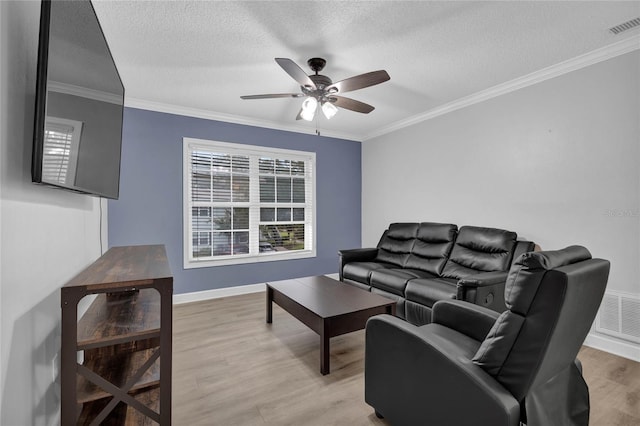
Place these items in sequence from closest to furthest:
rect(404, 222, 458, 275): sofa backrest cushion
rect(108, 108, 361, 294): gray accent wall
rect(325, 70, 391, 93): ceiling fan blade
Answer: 1. rect(325, 70, 391, 93): ceiling fan blade
2. rect(404, 222, 458, 275): sofa backrest cushion
3. rect(108, 108, 361, 294): gray accent wall

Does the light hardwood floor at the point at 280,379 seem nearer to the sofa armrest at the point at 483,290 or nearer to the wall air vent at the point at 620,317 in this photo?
the wall air vent at the point at 620,317

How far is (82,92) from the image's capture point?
132 centimetres

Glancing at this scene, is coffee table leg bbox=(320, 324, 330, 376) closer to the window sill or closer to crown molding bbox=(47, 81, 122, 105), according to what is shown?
crown molding bbox=(47, 81, 122, 105)

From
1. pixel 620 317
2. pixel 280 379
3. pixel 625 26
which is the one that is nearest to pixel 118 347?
pixel 280 379

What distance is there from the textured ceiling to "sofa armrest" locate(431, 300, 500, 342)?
79.2 inches

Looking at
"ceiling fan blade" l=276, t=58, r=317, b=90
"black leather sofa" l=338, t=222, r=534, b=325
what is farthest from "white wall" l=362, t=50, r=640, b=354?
"ceiling fan blade" l=276, t=58, r=317, b=90

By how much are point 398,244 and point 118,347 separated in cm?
330

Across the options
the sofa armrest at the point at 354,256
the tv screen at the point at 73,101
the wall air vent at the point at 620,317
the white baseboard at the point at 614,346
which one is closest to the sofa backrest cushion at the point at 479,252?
the wall air vent at the point at 620,317

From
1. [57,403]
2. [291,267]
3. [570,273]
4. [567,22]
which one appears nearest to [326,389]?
[57,403]

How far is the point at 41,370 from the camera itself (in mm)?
1224

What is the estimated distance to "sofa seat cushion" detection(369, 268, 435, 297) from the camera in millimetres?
3080

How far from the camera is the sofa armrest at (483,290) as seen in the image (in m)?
2.40

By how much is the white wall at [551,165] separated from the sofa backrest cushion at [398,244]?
1.30ft

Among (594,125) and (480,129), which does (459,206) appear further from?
(594,125)
